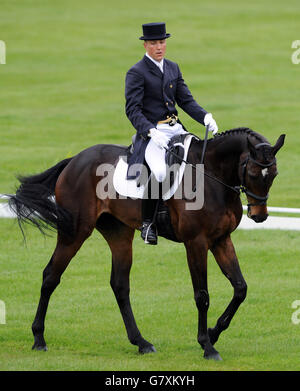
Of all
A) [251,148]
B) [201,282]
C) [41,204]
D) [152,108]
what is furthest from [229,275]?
[41,204]

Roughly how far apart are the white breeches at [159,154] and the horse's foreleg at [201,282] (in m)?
0.72

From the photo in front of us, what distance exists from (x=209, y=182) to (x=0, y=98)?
782 inches

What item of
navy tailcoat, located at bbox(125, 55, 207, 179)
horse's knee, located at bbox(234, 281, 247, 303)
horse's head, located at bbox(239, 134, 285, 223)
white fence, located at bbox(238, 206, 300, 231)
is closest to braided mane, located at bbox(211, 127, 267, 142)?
horse's head, located at bbox(239, 134, 285, 223)

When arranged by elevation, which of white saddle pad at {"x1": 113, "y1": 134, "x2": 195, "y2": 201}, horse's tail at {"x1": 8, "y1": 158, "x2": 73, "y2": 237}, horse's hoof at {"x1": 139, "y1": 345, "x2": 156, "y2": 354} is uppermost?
white saddle pad at {"x1": 113, "y1": 134, "x2": 195, "y2": 201}

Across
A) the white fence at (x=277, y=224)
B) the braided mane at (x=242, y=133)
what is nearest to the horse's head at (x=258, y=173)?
the braided mane at (x=242, y=133)

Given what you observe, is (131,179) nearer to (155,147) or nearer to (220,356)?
(155,147)

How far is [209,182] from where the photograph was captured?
8391mm

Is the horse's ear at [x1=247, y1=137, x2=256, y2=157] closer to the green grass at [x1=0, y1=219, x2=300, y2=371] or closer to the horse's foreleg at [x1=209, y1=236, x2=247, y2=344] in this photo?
A: the horse's foreleg at [x1=209, y1=236, x2=247, y2=344]

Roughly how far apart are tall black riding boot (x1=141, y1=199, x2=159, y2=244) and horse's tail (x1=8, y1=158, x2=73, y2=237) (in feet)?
2.84

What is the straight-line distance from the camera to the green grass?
8477mm

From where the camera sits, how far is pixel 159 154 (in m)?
8.70

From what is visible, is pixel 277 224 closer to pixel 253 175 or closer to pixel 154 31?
pixel 154 31

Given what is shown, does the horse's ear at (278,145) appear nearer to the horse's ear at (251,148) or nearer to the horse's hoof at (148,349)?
the horse's ear at (251,148)

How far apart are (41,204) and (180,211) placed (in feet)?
5.59
